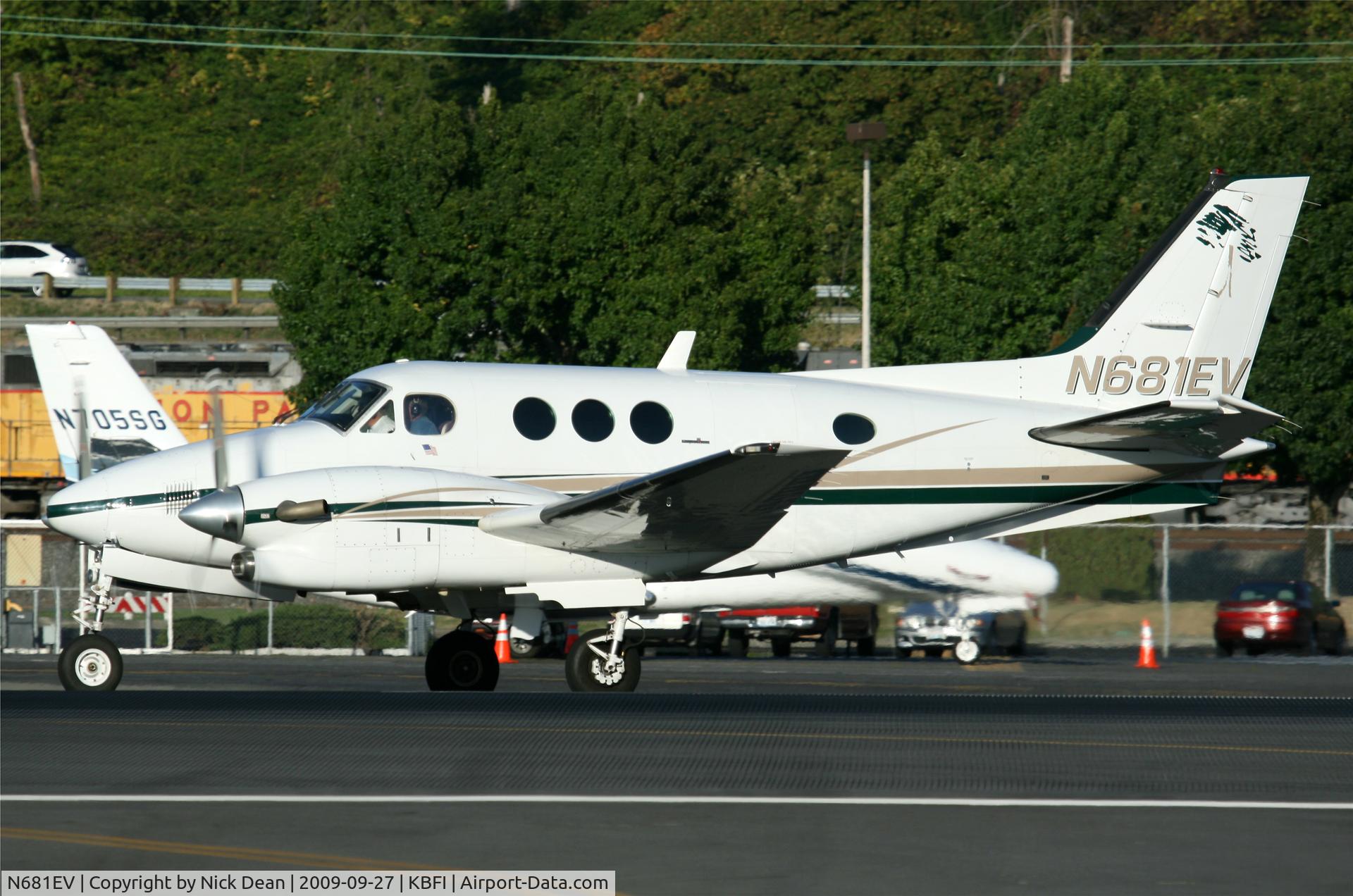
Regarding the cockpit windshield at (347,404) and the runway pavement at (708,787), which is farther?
the cockpit windshield at (347,404)

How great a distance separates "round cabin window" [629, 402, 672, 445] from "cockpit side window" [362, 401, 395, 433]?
7.61ft

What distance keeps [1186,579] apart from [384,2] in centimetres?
5956

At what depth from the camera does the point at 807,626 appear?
27.4 metres

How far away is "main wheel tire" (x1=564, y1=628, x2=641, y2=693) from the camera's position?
15.4m

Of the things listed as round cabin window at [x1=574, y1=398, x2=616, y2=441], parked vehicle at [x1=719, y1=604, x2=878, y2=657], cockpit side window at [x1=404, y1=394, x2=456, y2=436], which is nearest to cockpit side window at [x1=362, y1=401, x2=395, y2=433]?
cockpit side window at [x1=404, y1=394, x2=456, y2=436]

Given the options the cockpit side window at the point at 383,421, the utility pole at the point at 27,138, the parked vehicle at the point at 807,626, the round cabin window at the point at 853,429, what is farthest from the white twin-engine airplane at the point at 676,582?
the utility pole at the point at 27,138

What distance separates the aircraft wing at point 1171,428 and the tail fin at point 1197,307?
131cm

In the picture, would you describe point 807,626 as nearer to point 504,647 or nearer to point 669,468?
point 504,647

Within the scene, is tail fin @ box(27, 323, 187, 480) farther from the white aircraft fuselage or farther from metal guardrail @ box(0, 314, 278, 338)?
metal guardrail @ box(0, 314, 278, 338)

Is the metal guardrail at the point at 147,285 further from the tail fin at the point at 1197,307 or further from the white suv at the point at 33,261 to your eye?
the tail fin at the point at 1197,307

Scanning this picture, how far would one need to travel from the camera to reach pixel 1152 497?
677 inches

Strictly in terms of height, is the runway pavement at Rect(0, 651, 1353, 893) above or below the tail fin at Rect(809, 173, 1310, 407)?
below

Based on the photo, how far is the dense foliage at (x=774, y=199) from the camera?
35156mm

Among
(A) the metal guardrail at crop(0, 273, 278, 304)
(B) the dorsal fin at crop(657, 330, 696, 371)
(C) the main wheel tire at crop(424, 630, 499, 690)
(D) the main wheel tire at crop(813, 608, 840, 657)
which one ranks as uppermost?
(A) the metal guardrail at crop(0, 273, 278, 304)
